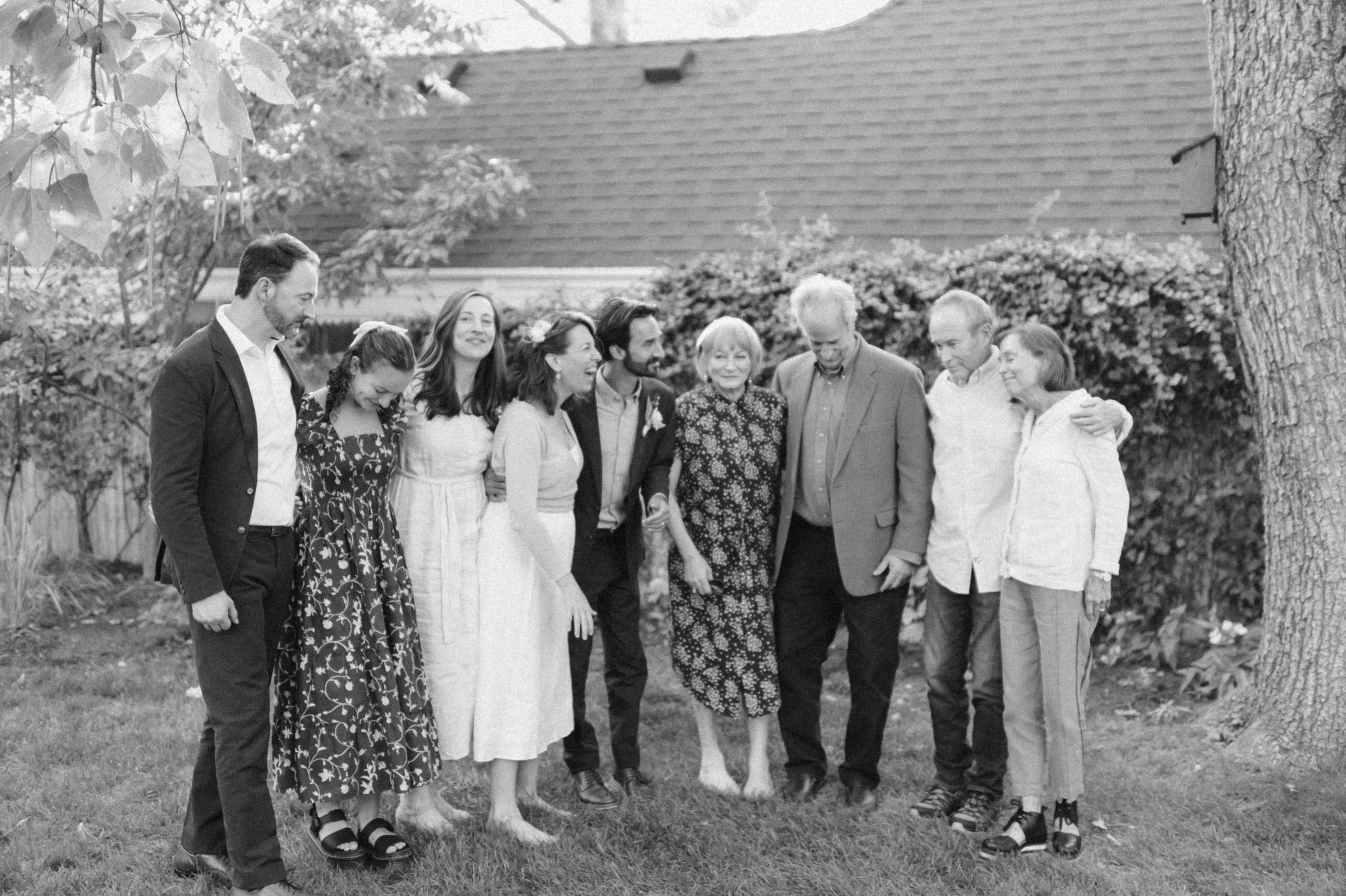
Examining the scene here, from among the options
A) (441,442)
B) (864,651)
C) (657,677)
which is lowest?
(657,677)

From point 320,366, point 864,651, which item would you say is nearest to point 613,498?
point 864,651

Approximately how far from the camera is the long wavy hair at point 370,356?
13.0ft

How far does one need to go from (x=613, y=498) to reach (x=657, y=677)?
228 cm

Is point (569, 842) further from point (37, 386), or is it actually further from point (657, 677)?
point (37, 386)

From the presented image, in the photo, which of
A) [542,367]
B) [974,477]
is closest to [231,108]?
[542,367]

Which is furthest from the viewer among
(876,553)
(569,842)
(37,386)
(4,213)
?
(37,386)

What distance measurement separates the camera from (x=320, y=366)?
840cm

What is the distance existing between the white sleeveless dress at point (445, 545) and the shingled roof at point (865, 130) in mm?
5628

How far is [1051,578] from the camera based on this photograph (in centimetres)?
414

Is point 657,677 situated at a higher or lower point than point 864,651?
lower

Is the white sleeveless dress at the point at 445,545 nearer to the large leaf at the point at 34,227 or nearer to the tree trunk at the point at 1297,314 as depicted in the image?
the large leaf at the point at 34,227

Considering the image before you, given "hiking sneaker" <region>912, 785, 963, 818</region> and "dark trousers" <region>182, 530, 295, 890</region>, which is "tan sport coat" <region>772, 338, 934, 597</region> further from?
"dark trousers" <region>182, 530, 295, 890</region>

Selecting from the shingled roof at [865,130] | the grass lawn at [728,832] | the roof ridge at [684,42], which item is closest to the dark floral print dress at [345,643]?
the grass lawn at [728,832]

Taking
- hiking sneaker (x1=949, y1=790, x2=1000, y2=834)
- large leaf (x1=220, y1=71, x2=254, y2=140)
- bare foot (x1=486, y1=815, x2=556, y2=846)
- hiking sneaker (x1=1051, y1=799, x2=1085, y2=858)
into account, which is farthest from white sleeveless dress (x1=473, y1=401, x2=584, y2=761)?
large leaf (x1=220, y1=71, x2=254, y2=140)
